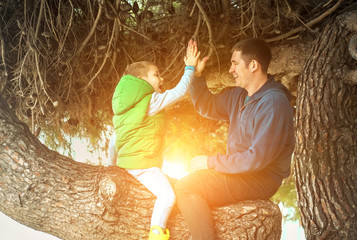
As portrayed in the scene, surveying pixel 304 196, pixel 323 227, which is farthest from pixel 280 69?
pixel 323 227

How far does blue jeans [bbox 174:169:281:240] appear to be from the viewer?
1623mm

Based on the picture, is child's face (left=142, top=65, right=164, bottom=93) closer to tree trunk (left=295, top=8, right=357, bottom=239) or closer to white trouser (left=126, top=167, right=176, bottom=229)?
white trouser (left=126, top=167, right=176, bottom=229)

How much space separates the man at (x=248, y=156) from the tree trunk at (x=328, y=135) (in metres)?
0.47

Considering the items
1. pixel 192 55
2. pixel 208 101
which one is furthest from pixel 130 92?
pixel 208 101

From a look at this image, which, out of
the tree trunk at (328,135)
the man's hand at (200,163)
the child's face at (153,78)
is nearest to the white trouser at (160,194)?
the man's hand at (200,163)

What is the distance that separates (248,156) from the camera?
62.4 inches

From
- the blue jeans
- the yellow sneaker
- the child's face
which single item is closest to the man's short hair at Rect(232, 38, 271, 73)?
the child's face

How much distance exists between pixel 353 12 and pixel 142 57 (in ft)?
4.55

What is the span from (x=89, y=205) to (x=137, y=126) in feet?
1.42

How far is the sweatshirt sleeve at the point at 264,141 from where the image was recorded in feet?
5.18

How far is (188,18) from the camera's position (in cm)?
241

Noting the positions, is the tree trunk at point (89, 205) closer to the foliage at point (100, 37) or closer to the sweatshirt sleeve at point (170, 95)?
the sweatshirt sleeve at point (170, 95)

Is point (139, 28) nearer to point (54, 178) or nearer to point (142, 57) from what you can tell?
point (142, 57)

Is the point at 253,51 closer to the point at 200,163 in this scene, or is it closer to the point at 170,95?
the point at 170,95
